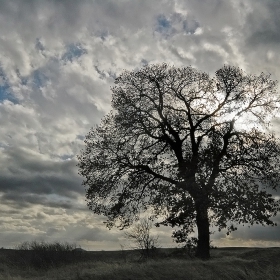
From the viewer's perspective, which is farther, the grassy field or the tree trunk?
the tree trunk

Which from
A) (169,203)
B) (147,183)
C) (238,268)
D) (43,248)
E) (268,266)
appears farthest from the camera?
(43,248)

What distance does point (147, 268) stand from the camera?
19672 mm

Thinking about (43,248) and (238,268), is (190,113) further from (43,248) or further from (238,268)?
(43,248)

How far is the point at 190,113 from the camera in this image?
2862cm

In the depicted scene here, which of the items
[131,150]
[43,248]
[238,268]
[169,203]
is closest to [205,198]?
[169,203]

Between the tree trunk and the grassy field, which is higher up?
the tree trunk

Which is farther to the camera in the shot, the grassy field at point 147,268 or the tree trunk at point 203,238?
the tree trunk at point 203,238

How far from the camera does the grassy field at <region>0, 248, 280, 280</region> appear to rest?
19.1 m

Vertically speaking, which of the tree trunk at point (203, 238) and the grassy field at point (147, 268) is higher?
the tree trunk at point (203, 238)

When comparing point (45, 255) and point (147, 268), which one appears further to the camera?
point (45, 255)

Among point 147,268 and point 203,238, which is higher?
point 203,238

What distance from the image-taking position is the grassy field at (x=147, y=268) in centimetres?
1909

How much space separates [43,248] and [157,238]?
331 inches

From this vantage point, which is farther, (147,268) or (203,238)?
(203,238)
